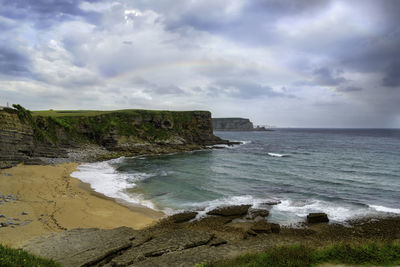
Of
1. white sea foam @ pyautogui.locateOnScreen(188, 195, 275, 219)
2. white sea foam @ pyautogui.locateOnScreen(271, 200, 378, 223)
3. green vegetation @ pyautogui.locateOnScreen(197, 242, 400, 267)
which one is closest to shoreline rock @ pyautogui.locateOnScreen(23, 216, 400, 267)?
white sea foam @ pyautogui.locateOnScreen(271, 200, 378, 223)

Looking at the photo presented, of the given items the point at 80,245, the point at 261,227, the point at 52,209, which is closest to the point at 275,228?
the point at 261,227

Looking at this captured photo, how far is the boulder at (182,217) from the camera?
20.3 m

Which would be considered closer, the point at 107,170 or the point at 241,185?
the point at 241,185

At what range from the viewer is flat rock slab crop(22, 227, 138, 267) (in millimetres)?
12461

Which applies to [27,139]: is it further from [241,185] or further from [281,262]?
[281,262]

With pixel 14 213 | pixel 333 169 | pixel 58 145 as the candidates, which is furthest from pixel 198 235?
pixel 58 145

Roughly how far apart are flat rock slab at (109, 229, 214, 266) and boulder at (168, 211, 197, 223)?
371cm

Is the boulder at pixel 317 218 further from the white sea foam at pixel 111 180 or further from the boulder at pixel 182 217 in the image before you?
the white sea foam at pixel 111 180

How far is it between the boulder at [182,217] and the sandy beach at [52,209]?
1696 millimetres

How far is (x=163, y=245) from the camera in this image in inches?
558

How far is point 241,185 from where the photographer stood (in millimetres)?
32906

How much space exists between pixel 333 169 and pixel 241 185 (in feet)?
75.0

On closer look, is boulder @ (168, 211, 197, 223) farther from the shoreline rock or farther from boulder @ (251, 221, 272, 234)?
boulder @ (251, 221, 272, 234)

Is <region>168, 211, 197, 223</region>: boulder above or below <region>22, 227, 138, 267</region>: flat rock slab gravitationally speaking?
below
